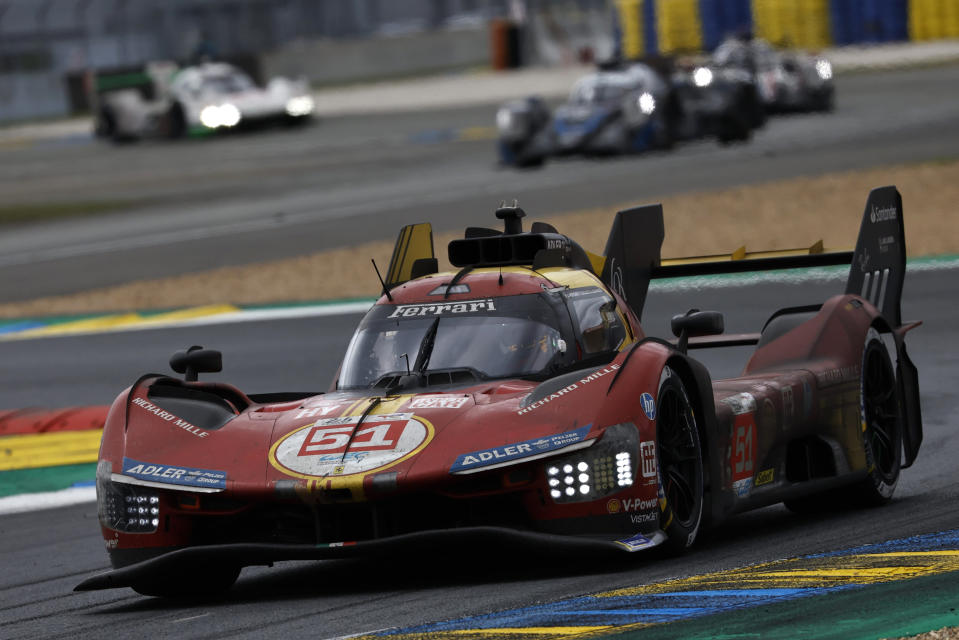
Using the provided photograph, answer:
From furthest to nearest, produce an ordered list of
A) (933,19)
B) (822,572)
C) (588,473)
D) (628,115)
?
(933,19), (628,115), (588,473), (822,572)

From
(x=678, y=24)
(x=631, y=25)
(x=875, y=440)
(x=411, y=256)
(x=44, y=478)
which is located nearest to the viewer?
(x=875, y=440)

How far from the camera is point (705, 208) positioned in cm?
2589

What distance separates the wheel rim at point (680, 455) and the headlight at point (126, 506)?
213 cm

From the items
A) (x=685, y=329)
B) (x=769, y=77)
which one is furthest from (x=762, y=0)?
(x=685, y=329)

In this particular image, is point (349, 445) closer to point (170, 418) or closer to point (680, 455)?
point (170, 418)

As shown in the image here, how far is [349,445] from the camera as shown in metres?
7.33

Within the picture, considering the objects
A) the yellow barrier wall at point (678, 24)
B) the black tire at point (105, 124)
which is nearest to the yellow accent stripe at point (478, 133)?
the black tire at point (105, 124)

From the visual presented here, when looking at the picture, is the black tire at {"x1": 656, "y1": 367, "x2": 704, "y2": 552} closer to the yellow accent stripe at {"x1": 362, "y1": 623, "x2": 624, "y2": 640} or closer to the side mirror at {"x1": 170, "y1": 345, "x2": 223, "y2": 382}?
the yellow accent stripe at {"x1": 362, "y1": 623, "x2": 624, "y2": 640}

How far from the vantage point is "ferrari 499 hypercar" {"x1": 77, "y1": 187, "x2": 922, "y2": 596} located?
283 inches

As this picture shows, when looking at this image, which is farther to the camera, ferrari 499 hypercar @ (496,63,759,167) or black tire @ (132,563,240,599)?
ferrari 499 hypercar @ (496,63,759,167)

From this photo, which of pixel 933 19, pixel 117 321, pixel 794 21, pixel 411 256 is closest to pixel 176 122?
pixel 794 21

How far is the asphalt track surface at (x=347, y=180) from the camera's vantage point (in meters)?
27.1

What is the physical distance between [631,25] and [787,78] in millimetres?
17284

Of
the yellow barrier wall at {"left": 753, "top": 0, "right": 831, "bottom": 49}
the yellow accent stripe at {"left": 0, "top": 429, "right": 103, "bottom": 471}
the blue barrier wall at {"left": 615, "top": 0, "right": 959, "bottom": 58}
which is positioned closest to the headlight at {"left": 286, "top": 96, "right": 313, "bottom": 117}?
the blue barrier wall at {"left": 615, "top": 0, "right": 959, "bottom": 58}
